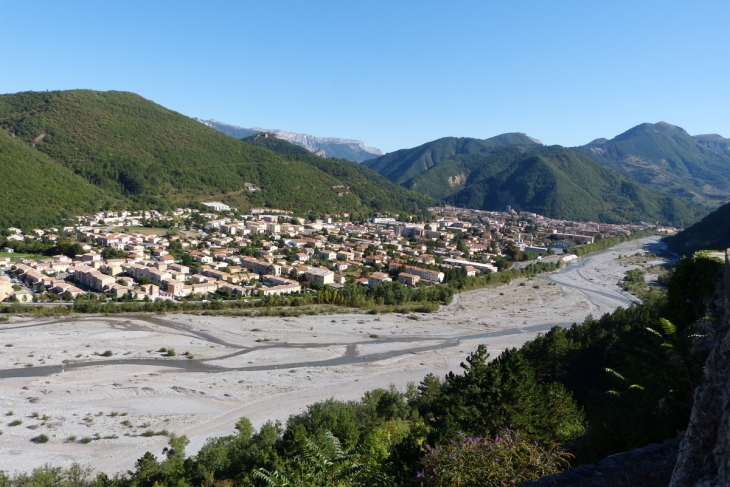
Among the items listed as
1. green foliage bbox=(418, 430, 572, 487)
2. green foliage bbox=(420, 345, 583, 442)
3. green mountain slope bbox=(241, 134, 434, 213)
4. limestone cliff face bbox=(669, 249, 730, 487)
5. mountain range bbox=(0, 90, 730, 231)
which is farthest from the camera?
green mountain slope bbox=(241, 134, 434, 213)

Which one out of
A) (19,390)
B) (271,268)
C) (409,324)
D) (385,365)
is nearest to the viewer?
(19,390)

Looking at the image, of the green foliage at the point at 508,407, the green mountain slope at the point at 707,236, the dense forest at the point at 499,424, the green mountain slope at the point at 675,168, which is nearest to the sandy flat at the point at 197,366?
the dense forest at the point at 499,424

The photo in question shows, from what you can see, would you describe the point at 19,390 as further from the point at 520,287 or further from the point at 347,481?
the point at 520,287

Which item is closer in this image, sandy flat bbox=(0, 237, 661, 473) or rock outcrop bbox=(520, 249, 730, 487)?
rock outcrop bbox=(520, 249, 730, 487)

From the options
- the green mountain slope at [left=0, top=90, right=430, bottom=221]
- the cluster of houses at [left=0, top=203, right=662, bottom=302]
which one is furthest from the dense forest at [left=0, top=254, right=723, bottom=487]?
the green mountain slope at [left=0, top=90, right=430, bottom=221]

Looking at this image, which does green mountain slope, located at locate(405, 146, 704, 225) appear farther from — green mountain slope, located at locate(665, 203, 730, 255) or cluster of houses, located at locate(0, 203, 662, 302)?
green mountain slope, located at locate(665, 203, 730, 255)

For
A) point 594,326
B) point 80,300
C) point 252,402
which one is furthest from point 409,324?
point 80,300
